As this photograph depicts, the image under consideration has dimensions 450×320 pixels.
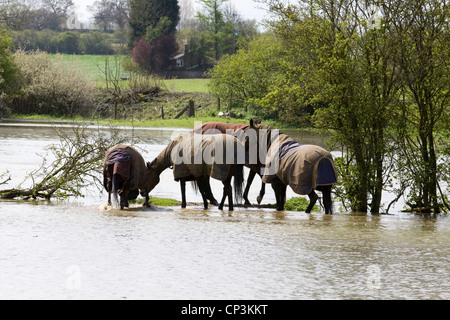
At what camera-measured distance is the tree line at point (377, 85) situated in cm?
Result: 1368

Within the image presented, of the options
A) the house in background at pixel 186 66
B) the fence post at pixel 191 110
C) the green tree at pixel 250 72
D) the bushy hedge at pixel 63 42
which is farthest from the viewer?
the bushy hedge at pixel 63 42

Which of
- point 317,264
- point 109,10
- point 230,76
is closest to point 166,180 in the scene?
point 317,264

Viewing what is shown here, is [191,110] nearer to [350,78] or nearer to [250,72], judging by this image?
[250,72]

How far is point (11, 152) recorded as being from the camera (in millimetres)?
25328

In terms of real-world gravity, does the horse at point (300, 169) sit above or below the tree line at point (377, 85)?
below

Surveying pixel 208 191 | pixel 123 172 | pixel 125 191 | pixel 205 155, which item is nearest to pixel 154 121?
pixel 208 191

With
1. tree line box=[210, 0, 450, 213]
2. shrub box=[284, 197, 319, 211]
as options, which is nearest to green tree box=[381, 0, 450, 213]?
tree line box=[210, 0, 450, 213]

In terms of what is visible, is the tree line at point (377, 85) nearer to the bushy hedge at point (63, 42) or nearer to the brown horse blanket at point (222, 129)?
the brown horse blanket at point (222, 129)

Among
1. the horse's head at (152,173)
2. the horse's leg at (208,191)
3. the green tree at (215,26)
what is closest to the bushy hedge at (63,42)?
the green tree at (215,26)

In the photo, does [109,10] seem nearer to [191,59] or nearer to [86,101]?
[191,59]

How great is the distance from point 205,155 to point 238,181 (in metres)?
1.25

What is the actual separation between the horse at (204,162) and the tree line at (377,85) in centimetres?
184

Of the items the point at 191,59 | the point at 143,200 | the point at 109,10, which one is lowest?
the point at 143,200
